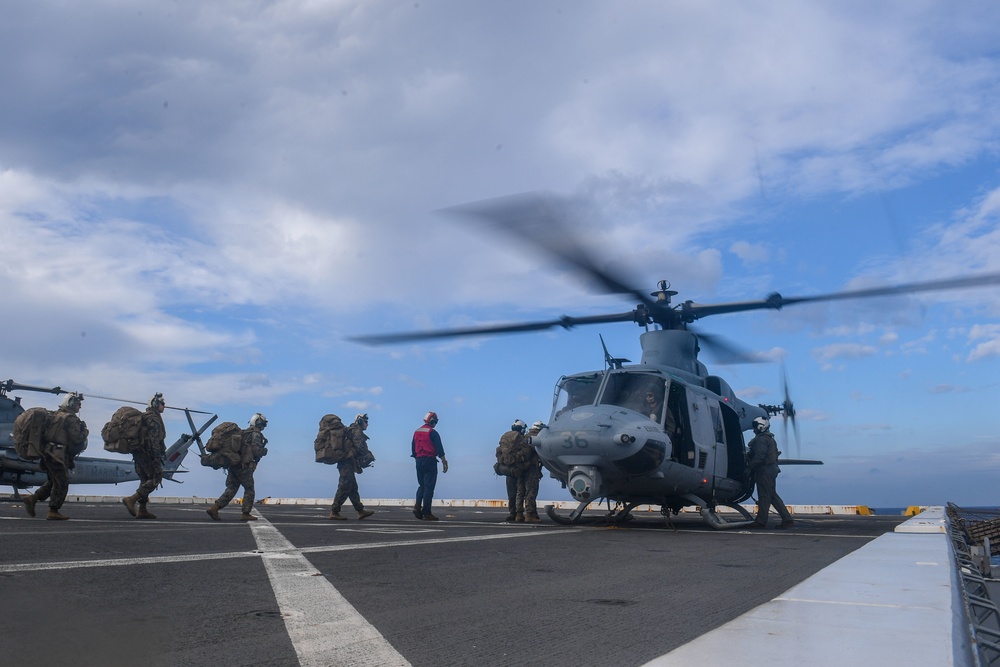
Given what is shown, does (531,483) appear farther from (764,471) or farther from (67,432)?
(67,432)

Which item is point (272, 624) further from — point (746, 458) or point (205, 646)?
point (746, 458)

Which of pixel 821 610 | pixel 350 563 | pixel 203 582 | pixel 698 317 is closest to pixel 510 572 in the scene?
pixel 350 563

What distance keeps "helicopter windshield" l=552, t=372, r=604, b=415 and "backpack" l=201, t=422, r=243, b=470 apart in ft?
16.8

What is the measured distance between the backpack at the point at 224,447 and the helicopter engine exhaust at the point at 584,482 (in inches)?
210

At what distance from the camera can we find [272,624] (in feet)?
9.91

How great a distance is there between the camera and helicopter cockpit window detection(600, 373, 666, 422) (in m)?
11.1

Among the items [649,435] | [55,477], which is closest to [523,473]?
[649,435]

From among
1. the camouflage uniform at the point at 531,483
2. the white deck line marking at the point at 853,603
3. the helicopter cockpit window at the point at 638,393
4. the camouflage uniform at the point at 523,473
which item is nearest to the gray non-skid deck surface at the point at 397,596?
the white deck line marking at the point at 853,603

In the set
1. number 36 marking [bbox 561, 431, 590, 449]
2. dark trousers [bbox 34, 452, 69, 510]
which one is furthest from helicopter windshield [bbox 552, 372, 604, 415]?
dark trousers [bbox 34, 452, 69, 510]

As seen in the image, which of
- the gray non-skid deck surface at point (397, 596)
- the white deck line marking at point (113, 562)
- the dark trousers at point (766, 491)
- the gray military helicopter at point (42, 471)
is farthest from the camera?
the gray military helicopter at point (42, 471)

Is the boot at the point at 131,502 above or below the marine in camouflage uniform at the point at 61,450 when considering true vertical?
below

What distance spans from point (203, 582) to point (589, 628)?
2348 millimetres

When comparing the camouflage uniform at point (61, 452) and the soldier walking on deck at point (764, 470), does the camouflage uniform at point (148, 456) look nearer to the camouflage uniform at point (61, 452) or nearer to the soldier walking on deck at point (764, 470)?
the camouflage uniform at point (61, 452)

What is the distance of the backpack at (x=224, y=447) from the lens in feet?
37.0
